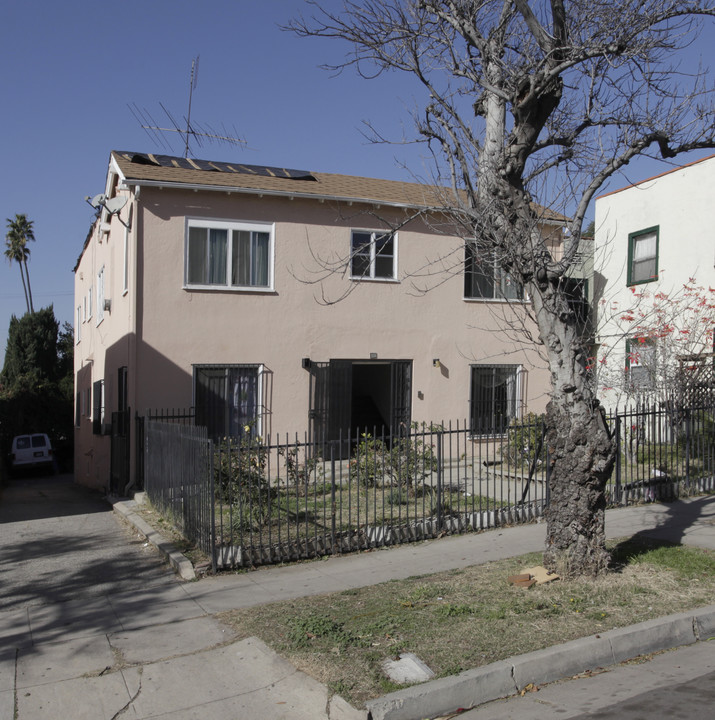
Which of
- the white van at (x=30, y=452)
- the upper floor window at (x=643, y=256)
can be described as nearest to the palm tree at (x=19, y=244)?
the white van at (x=30, y=452)

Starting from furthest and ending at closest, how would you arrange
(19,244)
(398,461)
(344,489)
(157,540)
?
(19,244) → (344,489) → (398,461) → (157,540)

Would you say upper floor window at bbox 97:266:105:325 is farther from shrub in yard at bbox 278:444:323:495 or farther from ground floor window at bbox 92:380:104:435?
shrub in yard at bbox 278:444:323:495

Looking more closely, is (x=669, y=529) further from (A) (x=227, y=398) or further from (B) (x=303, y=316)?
(A) (x=227, y=398)

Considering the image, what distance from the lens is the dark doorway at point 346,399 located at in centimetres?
1512

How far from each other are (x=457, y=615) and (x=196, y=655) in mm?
2089

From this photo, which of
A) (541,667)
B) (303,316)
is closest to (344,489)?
(303,316)

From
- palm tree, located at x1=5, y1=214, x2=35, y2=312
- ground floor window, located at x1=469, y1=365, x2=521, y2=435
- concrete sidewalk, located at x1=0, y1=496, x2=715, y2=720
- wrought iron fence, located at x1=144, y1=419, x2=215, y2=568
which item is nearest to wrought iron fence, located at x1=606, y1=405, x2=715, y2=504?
concrete sidewalk, located at x1=0, y1=496, x2=715, y2=720

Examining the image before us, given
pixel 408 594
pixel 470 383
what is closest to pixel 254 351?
pixel 470 383

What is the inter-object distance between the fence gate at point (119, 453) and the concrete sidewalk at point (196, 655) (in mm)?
6981

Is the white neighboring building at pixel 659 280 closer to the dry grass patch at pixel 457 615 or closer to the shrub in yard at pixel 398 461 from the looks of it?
the shrub in yard at pixel 398 461

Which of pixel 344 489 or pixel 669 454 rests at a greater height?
pixel 669 454

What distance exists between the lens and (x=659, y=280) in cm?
1658

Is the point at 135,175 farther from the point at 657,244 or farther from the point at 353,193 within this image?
the point at 657,244

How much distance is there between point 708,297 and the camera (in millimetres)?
15258
